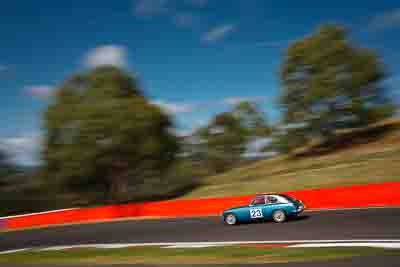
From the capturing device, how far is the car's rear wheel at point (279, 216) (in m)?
17.0

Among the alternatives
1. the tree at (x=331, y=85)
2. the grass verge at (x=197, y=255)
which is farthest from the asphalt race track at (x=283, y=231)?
the tree at (x=331, y=85)

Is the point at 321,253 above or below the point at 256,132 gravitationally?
below

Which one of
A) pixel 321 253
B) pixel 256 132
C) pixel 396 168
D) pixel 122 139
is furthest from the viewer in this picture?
pixel 256 132

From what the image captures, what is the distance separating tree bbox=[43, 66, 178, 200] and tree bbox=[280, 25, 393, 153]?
14480mm

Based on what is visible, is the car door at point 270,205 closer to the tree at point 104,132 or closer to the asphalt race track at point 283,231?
the asphalt race track at point 283,231

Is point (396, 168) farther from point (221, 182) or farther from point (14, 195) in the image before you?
point (14, 195)

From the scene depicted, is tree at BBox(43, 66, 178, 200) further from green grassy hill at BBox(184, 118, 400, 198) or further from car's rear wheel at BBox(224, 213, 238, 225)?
car's rear wheel at BBox(224, 213, 238, 225)

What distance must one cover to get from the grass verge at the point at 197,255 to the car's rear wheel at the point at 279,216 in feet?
18.1

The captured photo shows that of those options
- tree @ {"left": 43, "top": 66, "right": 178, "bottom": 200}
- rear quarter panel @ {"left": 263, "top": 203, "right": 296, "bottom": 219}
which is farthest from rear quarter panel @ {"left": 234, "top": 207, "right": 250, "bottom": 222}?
tree @ {"left": 43, "top": 66, "right": 178, "bottom": 200}

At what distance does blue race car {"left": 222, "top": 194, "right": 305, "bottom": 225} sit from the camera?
667 inches

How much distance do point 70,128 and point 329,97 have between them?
993 inches

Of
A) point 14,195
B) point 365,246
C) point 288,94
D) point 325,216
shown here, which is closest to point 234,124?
point 288,94

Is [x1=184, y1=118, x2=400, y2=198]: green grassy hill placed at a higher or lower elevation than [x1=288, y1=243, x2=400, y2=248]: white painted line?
higher

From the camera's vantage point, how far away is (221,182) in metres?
43.0
